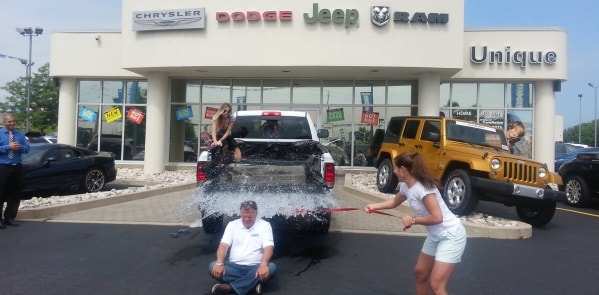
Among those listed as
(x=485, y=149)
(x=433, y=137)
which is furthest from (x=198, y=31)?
(x=485, y=149)

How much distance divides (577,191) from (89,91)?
57.7 ft

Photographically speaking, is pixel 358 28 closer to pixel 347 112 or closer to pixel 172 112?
pixel 347 112

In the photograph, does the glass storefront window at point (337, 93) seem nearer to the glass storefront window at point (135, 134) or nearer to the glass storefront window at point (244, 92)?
the glass storefront window at point (244, 92)

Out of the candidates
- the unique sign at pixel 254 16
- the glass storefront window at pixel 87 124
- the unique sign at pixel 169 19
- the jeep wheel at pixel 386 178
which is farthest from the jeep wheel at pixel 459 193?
the glass storefront window at pixel 87 124

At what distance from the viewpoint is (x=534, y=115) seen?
1970 centimetres

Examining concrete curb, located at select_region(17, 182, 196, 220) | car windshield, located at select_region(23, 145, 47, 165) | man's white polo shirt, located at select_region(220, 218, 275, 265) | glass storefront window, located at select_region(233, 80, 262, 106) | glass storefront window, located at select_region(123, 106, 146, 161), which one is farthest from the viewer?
glass storefront window, located at select_region(123, 106, 146, 161)

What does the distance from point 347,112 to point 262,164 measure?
12.9m

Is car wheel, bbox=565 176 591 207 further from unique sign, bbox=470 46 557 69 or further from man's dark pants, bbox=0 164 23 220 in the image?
man's dark pants, bbox=0 164 23 220

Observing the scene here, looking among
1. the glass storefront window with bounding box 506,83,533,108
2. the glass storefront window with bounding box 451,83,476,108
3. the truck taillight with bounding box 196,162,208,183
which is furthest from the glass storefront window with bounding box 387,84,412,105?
the truck taillight with bounding box 196,162,208,183

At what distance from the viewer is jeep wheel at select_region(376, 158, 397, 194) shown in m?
12.4

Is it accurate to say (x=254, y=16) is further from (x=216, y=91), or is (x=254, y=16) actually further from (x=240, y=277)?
(x=240, y=277)

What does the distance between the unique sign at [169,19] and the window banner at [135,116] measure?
12.9 ft

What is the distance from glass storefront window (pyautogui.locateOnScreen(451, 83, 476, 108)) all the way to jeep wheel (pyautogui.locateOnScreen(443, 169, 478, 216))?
426 inches

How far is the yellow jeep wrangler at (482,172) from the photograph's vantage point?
29.7ft
